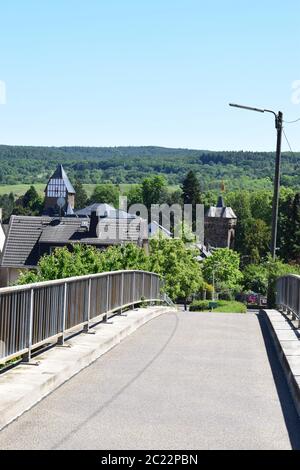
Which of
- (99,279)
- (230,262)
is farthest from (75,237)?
(99,279)

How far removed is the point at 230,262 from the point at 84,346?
129772mm

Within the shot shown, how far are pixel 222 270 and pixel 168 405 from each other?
420 ft

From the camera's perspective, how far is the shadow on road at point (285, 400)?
796 cm

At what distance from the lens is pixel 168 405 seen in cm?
910

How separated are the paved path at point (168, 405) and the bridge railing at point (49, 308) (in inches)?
26.6

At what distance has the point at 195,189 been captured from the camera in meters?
178

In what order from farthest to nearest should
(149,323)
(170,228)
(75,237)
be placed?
1. (170,228)
2. (75,237)
3. (149,323)

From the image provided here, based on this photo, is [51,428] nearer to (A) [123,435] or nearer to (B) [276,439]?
(A) [123,435]

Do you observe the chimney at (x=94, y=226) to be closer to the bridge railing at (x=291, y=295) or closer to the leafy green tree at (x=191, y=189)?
the bridge railing at (x=291, y=295)

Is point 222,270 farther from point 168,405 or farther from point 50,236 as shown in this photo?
point 168,405

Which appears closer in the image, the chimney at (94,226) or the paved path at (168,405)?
the paved path at (168,405)

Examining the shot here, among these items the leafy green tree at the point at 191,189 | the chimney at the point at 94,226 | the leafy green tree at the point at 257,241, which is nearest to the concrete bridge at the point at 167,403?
the chimney at the point at 94,226

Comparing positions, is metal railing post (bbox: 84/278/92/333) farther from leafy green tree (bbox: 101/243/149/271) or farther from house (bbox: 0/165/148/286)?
house (bbox: 0/165/148/286)
